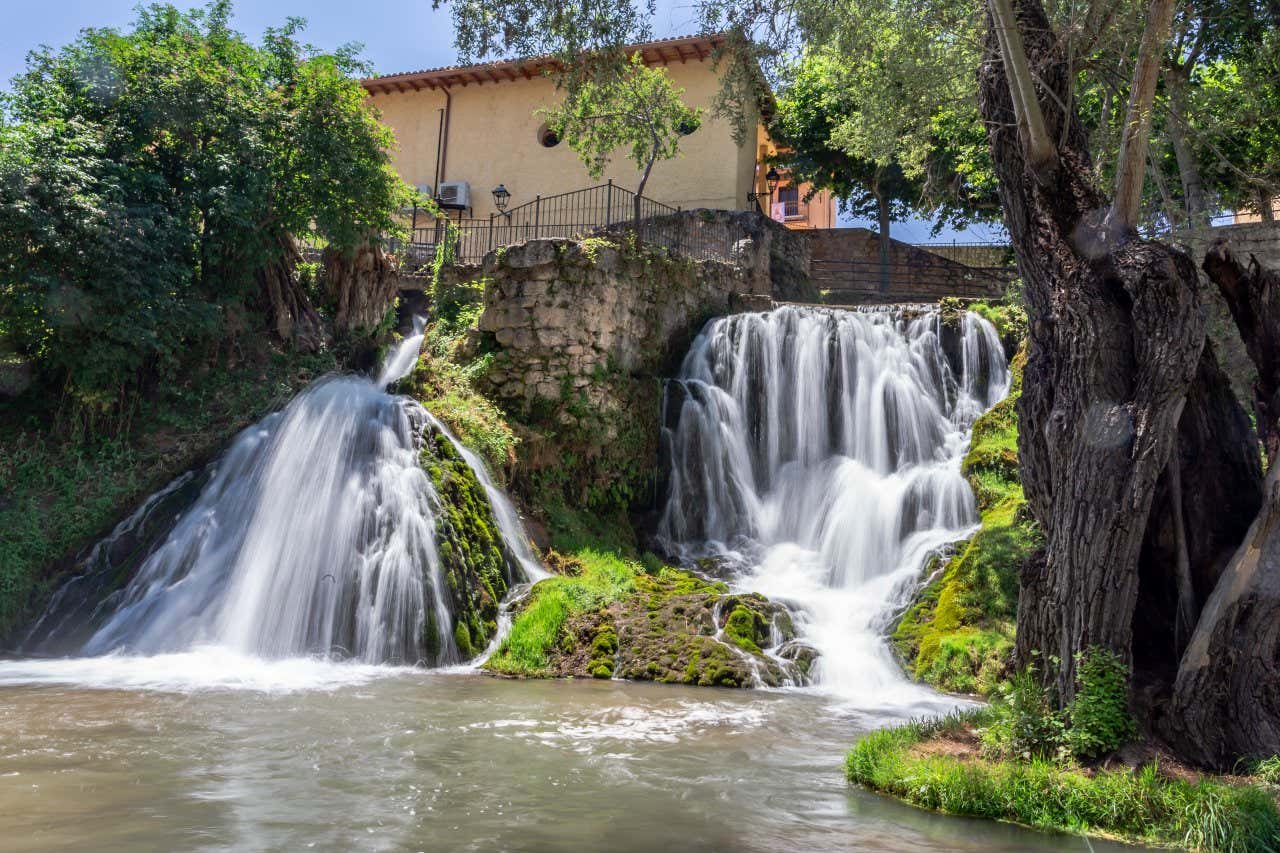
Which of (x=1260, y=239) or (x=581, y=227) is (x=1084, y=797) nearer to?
(x=1260, y=239)

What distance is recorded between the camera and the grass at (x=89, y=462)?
1265cm

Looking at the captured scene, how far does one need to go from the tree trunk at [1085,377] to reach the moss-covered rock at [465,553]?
7.07m

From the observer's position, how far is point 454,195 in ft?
101

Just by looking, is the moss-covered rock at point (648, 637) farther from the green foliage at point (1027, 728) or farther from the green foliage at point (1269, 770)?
the green foliage at point (1269, 770)

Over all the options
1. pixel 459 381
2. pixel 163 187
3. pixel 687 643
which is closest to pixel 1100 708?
pixel 687 643

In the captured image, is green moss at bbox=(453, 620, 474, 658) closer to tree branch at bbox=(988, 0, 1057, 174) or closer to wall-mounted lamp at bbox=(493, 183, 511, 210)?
tree branch at bbox=(988, 0, 1057, 174)

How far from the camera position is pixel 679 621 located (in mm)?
11852

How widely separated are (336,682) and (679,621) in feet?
13.5

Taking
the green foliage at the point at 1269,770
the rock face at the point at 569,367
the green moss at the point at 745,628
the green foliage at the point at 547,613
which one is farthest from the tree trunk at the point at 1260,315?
the rock face at the point at 569,367

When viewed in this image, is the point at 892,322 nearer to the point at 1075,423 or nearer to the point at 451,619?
the point at 451,619

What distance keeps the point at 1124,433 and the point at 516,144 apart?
1071 inches

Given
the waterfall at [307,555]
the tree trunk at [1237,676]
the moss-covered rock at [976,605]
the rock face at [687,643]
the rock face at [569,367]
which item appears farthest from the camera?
the rock face at [569,367]

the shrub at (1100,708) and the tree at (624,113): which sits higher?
the tree at (624,113)

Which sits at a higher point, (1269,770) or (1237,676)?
(1237,676)
